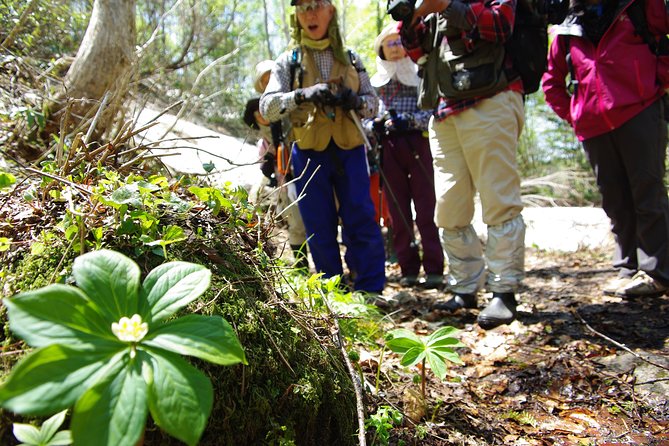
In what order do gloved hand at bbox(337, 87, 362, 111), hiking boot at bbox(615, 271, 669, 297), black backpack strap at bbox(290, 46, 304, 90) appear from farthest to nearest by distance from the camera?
1. black backpack strap at bbox(290, 46, 304, 90)
2. gloved hand at bbox(337, 87, 362, 111)
3. hiking boot at bbox(615, 271, 669, 297)

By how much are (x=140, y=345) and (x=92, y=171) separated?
98 centimetres

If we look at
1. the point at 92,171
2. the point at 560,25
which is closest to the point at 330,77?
the point at 560,25

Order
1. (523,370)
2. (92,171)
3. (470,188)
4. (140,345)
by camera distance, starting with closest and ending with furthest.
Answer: (140,345) < (92,171) < (523,370) < (470,188)

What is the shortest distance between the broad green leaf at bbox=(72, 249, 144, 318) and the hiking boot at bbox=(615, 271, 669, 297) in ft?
11.2

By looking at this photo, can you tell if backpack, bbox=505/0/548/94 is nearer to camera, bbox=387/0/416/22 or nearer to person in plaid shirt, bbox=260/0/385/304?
camera, bbox=387/0/416/22

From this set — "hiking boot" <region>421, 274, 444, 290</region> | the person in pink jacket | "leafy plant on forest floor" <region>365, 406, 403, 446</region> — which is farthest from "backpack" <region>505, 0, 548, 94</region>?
"leafy plant on forest floor" <region>365, 406, 403, 446</region>

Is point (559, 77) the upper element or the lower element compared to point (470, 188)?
upper

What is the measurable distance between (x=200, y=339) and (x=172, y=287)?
0.13 meters

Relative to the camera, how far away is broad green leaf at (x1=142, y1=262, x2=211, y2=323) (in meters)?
0.90

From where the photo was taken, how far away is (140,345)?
33.5 inches

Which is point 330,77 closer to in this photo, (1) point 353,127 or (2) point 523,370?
(1) point 353,127

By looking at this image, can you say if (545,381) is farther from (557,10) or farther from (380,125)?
(380,125)

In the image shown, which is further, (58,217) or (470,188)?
(470,188)

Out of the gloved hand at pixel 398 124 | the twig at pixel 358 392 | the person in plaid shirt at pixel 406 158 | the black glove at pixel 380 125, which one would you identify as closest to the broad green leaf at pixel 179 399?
the twig at pixel 358 392
